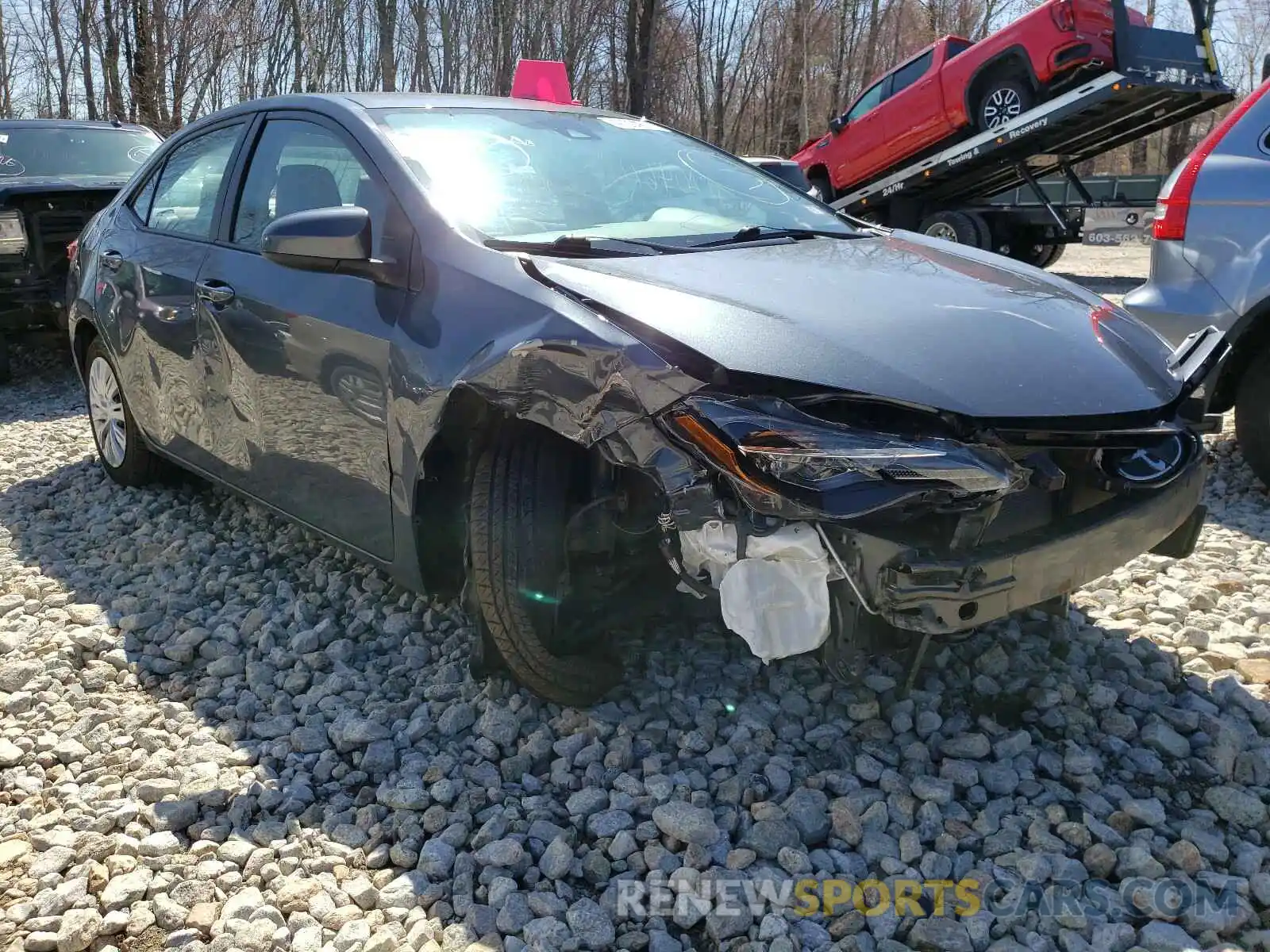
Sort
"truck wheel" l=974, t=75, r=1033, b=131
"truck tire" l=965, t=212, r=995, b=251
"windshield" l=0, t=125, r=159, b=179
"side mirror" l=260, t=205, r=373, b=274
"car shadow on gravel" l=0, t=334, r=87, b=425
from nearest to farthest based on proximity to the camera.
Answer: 1. "side mirror" l=260, t=205, r=373, b=274
2. "car shadow on gravel" l=0, t=334, r=87, b=425
3. "windshield" l=0, t=125, r=159, b=179
4. "truck wheel" l=974, t=75, r=1033, b=131
5. "truck tire" l=965, t=212, r=995, b=251

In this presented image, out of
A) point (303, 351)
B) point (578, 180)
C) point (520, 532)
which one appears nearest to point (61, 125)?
point (303, 351)

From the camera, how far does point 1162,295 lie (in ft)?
13.8

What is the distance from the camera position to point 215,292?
3.39 meters

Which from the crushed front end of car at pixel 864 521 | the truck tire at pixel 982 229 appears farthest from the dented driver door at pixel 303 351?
the truck tire at pixel 982 229

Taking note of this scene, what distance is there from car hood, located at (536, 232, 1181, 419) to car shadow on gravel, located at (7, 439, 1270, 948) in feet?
2.83

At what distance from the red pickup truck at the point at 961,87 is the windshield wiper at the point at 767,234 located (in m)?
7.31

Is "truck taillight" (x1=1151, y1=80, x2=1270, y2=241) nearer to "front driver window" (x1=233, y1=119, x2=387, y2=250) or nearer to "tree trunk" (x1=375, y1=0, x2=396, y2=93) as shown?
"front driver window" (x1=233, y1=119, x2=387, y2=250)

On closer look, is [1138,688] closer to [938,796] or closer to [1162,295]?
[938,796]

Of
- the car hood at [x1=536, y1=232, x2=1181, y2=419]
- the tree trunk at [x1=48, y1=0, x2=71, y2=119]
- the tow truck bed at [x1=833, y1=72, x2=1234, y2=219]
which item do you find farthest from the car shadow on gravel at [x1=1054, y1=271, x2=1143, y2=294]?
the tree trunk at [x1=48, y1=0, x2=71, y2=119]

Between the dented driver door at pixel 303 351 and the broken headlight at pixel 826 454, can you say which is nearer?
the broken headlight at pixel 826 454

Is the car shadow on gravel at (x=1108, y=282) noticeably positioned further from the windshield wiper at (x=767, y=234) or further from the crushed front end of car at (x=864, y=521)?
the crushed front end of car at (x=864, y=521)

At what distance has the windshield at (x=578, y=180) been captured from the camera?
2.79m

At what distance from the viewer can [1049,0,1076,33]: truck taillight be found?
9555mm

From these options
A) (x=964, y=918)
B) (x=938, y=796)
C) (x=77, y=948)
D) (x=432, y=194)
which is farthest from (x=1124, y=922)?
(x=432, y=194)
